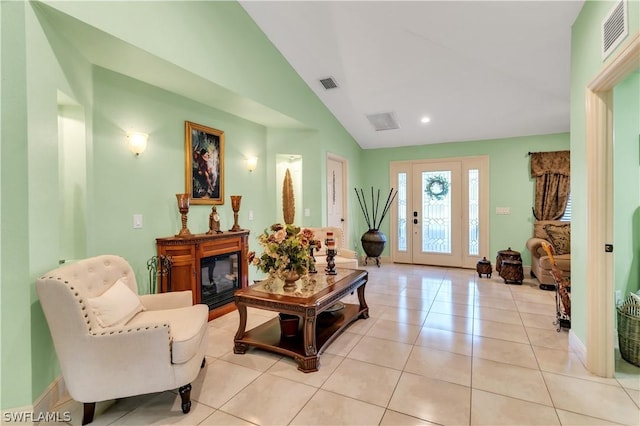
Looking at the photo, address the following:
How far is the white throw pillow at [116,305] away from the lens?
1813mm

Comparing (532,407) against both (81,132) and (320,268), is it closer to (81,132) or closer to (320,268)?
(320,268)

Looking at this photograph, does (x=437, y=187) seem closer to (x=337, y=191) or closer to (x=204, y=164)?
(x=337, y=191)

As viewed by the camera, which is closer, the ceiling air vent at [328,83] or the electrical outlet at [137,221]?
the electrical outlet at [137,221]

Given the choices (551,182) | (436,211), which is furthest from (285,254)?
(551,182)

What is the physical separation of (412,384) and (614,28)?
262cm

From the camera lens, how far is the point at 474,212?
18.4 feet

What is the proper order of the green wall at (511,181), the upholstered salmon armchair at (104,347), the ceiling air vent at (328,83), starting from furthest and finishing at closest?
the green wall at (511,181) → the ceiling air vent at (328,83) → the upholstered salmon armchair at (104,347)

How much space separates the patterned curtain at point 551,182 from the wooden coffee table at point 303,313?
396 cm

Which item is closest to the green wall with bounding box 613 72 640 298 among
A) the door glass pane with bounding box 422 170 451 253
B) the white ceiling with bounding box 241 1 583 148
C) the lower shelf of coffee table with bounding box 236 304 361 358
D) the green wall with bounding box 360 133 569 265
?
the white ceiling with bounding box 241 1 583 148

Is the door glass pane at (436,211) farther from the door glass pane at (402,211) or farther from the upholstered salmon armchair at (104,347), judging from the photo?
the upholstered salmon armchair at (104,347)

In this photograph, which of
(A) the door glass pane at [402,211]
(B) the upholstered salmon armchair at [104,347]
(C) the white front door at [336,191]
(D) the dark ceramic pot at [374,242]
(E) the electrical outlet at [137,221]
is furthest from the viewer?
(A) the door glass pane at [402,211]

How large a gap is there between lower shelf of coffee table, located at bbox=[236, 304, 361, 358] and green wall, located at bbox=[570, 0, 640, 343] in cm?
191

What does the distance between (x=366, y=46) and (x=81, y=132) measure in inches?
118

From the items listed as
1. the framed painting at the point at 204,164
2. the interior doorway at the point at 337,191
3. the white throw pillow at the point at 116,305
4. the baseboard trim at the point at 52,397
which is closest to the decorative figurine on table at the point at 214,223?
the framed painting at the point at 204,164
